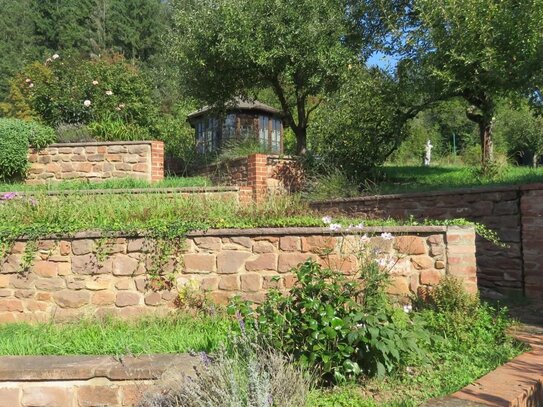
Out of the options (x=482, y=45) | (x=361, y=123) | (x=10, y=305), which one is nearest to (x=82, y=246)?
(x=10, y=305)

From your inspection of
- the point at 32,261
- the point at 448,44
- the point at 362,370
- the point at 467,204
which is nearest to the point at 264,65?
the point at 448,44

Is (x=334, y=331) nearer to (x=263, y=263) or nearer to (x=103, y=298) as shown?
(x=263, y=263)

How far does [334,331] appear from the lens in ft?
10.4

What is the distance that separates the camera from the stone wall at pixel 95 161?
10.6 metres

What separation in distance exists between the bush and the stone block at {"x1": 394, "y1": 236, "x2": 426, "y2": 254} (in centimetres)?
841

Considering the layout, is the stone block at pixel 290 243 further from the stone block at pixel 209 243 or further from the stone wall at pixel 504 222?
the stone wall at pixel 504 222

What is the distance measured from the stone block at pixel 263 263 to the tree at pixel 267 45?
20.9 ft

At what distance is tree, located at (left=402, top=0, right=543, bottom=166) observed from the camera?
7984 millimetres

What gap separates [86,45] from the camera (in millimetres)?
37281

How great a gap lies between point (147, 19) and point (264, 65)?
31637 millimetres

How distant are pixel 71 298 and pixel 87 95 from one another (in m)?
8.64

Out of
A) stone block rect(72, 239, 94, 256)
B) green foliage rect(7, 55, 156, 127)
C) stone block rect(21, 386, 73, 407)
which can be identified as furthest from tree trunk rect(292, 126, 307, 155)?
stone block rect(21, 386, 73, 407)

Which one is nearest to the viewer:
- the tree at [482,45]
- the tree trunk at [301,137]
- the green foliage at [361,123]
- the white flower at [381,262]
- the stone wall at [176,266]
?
the white flower at [381,262]

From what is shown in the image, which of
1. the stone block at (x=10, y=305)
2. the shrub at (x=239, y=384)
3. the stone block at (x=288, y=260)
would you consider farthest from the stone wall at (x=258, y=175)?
the shrub at (x=239, y=384)
